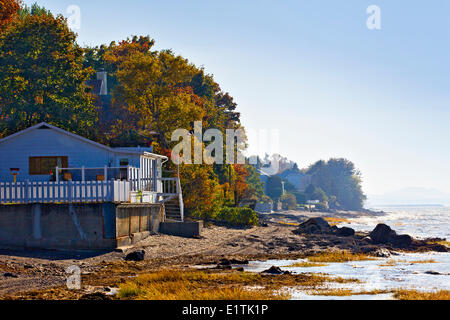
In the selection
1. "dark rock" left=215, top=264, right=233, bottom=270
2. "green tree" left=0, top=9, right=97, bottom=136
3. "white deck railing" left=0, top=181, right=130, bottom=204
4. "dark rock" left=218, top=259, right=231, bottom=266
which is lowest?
"dark rock" left=218, top=259, right=231, bottom=266

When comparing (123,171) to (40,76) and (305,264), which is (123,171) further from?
(40,76)

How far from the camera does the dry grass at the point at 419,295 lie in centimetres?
1806

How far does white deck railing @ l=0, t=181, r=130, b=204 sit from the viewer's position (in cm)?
3188

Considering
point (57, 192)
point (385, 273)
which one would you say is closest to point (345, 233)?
point (385, 273)

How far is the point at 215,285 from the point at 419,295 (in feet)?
21.4

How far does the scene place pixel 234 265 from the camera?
2950cm

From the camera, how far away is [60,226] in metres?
31.8

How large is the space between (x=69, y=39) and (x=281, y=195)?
89348 mm

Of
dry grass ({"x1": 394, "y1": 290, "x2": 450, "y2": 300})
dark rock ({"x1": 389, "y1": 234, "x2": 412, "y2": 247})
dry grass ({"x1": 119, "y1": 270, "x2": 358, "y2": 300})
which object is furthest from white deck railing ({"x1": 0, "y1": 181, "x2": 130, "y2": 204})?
dark rock ({"x1": 389, "y1": 234, "x2": 412, "y2": 247})

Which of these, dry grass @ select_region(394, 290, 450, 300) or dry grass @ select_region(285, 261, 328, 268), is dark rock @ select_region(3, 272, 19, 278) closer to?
dry grass @ select_region(285, 261, 328, 268)

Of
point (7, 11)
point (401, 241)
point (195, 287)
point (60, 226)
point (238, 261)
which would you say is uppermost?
point (7, 11)

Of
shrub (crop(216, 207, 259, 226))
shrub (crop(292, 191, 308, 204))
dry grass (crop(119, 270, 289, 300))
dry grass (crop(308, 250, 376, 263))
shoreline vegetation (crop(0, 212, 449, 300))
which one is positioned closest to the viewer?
dry grass (crop(119, 270, 289, 300))

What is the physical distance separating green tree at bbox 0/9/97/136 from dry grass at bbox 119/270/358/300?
1333 inches

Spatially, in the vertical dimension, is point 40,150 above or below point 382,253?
above
